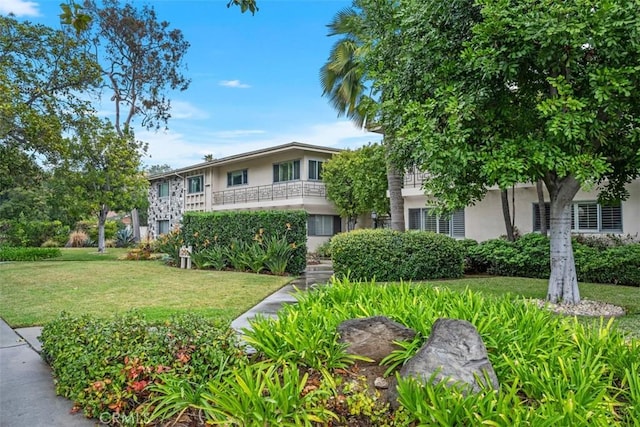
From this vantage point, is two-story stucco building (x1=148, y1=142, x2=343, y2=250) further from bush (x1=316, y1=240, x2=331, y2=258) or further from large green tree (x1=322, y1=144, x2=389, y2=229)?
bush (x1=316, y1=240, x2=331, y2=258)

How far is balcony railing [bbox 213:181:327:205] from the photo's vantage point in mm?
22266

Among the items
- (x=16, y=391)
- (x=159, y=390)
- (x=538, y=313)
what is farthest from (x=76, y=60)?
(x=538, y=313)

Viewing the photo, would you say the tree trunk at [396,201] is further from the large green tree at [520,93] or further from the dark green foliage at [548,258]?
the large green tree at [520,93]

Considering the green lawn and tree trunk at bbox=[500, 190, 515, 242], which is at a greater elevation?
tree trunk at bbox=[500, 190, 515, 242]

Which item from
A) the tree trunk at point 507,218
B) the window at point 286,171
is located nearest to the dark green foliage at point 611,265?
the tree trunk at point 507,218

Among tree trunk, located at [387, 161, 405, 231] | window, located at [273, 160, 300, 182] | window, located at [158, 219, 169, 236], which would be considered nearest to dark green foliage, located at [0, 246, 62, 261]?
window, located at [158, 219, 169, 236]

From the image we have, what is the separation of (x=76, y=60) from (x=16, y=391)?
51.2 feet

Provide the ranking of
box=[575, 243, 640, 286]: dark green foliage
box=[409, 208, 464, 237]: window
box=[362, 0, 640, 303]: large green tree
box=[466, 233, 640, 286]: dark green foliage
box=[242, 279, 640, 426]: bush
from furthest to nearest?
box=[409, 208, 464, 237]: window, box=[466, 233, 640, 286]: dark green foliage, box=[575, 243, 640, 286]: dark green foliage, box=[362, 0, 640, 303]: large green tree, box=[242, 279, 640, 426]: bush

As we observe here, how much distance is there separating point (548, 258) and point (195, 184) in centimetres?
2230

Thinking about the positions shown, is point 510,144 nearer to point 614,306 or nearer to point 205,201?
point 614,306

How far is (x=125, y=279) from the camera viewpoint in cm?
1267

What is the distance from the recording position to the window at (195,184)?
1123 inches

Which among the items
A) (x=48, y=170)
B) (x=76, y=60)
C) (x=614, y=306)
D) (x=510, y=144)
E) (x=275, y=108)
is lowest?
(x=614, y=306)

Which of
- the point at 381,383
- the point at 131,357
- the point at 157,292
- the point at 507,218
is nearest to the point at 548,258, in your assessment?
the point at 507,218
